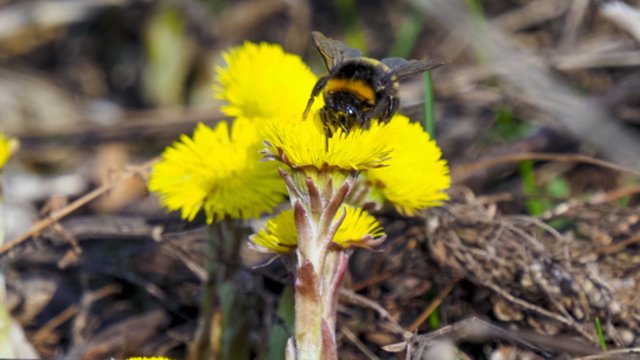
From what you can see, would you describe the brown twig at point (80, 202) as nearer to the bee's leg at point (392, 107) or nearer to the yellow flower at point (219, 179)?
the yellow flower at point (219, 179)

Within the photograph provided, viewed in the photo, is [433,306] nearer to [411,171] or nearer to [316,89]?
[411,171]

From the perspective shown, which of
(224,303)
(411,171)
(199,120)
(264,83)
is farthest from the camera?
(199,120)

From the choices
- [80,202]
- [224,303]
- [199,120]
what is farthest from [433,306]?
[199,120]

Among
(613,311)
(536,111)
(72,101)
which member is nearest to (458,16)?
(536,111)

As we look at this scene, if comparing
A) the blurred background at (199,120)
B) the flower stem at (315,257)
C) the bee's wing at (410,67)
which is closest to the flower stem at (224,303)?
the blurred background at (199,120)

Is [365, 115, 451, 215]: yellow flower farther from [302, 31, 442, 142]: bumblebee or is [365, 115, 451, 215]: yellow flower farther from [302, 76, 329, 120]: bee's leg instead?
[302, 76, 329, 120]: bee's leg

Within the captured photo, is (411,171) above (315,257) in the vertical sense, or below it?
above

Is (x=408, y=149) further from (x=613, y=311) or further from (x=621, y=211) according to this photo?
(x=621, y=211)
